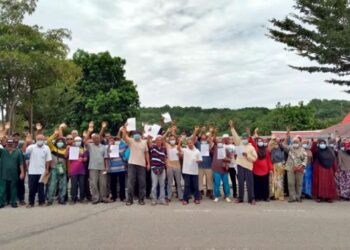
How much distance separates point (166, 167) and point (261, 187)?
2.76m

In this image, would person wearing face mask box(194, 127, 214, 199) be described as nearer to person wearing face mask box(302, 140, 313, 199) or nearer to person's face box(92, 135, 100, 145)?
person wearing face mask box(302, 140, 313, 199)

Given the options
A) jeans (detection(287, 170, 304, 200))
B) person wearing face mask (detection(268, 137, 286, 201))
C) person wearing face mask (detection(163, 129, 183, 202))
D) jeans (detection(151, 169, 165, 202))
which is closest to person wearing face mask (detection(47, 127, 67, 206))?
jeans (detection(151, 169, 165, 202))

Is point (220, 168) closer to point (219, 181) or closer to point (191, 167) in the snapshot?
point (219, 181)

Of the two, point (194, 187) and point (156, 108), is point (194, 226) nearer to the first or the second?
point (194, 187)

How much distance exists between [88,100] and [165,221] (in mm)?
30657

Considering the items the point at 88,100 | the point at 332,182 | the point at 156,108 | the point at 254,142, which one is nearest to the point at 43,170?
the point at 254,142

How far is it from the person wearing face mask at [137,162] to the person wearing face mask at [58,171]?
1.76 m

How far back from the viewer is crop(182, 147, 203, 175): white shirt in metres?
11.7

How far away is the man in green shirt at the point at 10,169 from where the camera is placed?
11.2 m

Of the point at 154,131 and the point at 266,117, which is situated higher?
the point at 266,117

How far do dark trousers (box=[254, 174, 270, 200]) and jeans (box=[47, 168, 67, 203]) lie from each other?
5300 millimetres

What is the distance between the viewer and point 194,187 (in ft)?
38.5

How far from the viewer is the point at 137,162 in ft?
37.2

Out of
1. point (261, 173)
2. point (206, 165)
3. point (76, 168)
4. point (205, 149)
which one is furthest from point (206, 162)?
point (76, 168)
